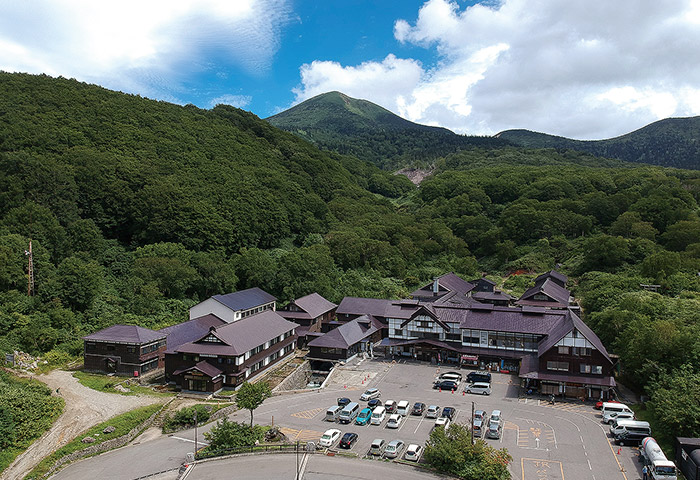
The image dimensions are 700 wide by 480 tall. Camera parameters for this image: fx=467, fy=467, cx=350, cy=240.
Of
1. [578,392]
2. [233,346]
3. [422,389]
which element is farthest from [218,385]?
[578,392]

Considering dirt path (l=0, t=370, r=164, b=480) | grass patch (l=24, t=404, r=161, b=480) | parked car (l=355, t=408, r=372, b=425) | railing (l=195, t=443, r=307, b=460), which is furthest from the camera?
parked car (l=355, t=408, r=372, b=425)

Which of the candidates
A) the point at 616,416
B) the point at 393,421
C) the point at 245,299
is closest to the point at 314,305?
the point at 245,299

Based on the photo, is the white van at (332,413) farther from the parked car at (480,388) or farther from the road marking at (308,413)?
the parked car at (480,388)

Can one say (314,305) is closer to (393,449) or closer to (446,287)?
(446,287)

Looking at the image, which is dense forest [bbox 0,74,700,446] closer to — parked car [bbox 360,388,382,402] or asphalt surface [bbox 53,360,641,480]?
asphalt surface [bbox 53,360,641,480]

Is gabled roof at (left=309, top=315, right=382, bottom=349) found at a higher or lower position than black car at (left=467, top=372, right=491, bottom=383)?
higher

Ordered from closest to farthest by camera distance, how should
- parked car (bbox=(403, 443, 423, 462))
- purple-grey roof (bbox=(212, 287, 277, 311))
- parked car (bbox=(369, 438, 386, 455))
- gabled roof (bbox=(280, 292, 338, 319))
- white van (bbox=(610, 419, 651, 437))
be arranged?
1. parked car (bbox=(403, 443, 423, 462))
2. parked car (bbox=(369, 438, 386, 455))
3. white van (bbox=(610, 419, 651, 437))
4. purple-grey roof (bbox=(212, 287, 277, 311))
5. gabled roof (bbox=(280, 292, 338, 319))

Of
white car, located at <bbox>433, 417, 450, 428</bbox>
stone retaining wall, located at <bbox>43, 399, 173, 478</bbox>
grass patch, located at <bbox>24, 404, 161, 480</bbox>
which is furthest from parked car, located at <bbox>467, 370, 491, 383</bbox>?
stone retaining wall, located at <bbox>43, 399, 173, 478</bbox>
